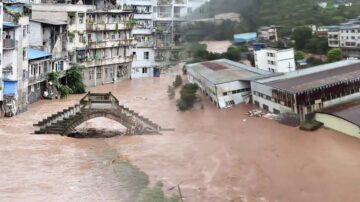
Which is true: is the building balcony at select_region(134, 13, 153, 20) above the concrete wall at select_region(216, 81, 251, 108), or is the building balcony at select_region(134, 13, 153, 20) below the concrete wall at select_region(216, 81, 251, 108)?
above

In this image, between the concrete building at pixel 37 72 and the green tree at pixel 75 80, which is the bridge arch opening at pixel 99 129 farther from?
the green tree at pixel 75 80

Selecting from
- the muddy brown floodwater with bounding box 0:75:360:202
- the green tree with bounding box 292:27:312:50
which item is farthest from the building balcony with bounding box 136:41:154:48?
the muddy brown floodwater with bounding box 0:75:360:202

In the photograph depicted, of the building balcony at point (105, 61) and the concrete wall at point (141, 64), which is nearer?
the building balcony at point (105, 61)

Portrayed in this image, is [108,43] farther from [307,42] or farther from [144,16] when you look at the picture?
[307,42]

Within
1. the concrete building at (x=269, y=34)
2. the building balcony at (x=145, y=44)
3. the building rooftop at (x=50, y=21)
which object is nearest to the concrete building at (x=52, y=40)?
the building rooftop at (x=50, y=21)

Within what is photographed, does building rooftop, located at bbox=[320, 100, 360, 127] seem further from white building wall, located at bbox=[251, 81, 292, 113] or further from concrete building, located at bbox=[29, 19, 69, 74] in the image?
concrete building, located at bbox=[29, 19, 69, 74]

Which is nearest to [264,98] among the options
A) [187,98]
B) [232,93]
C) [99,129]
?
[232,93]
